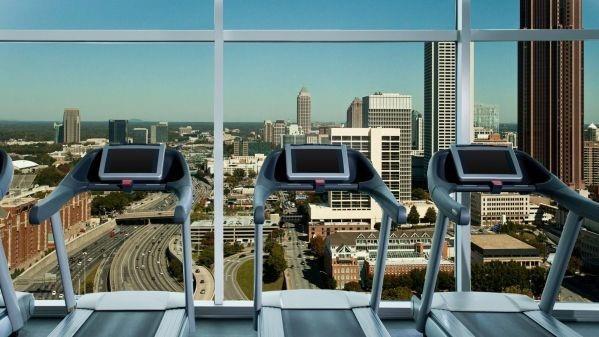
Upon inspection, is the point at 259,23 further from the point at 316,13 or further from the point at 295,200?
the point at 295,200

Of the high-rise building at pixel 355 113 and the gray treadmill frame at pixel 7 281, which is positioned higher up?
the high-rise building at pixel 355 113

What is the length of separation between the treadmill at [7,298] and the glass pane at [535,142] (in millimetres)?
2822

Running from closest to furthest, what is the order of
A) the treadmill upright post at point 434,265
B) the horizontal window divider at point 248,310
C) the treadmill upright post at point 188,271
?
the treadmill upright post at point 188,271 → the treadmill upright post at point 434,265 → the horizontal window divider at point 248,310

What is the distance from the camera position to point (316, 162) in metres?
2.96

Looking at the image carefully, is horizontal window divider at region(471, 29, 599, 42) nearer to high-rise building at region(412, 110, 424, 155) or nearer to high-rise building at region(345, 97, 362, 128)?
high-rise building at region(412, 110, 424, 155)

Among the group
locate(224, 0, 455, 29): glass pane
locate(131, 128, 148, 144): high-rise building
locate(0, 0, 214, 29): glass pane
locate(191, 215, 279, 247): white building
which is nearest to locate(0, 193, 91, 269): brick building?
locate(131, 128, 148, 144): high-rise building

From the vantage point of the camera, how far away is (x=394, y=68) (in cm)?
370

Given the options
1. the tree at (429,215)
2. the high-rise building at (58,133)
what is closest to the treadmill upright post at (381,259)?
the tree at (429,215)

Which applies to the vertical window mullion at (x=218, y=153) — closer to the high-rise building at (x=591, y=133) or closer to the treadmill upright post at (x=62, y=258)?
the treadmill upright post at (x=62, y=258)

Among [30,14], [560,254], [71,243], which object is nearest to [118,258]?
[71,243]

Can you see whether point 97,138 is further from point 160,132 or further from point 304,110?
point 304,110

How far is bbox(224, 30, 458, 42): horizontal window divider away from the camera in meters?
3.38

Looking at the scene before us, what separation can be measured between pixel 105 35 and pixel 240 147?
1091 mm

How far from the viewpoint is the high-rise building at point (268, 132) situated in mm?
3771
